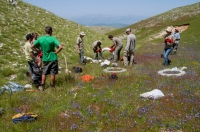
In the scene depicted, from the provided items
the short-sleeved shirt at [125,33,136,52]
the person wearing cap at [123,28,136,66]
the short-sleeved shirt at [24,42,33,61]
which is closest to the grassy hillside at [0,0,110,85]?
the short-sleeved shirt at [24,42,33,61]

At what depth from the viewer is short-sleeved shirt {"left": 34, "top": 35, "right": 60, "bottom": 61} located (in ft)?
31.4

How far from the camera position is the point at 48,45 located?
959cm

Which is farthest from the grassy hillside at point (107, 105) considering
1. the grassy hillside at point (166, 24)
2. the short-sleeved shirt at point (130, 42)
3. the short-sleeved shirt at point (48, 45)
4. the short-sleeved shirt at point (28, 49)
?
the grassy hillside at point (166, 24)

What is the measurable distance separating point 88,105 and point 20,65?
9.01 meters

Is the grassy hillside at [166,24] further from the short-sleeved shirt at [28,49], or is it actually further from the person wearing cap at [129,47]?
the short-sleeved shirt at [28,49]

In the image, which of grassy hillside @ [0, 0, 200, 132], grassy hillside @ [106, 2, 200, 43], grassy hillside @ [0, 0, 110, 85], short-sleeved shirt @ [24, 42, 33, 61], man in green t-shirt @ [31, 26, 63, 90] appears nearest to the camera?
grassy hillside @ [0, 0, 200, 132]

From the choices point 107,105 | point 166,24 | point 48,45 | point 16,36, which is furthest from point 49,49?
point 166,24

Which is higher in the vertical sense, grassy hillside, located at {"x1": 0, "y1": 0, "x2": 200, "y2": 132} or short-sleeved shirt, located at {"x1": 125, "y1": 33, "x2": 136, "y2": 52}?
short-sleeved shirt, located at {"x1": 125, "y1": 33, "x2": 136, "y2": 52}

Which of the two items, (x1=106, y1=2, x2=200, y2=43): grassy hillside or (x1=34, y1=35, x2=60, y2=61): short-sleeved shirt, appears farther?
(x1=106, y1=2, x2=200, y2=43): grassy hillside

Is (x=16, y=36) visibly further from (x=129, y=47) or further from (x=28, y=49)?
(x=129, y=47)

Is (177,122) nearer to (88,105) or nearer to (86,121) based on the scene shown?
(86,121)

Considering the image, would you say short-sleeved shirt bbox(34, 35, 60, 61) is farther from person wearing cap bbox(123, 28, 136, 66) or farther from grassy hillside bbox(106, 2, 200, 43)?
grassy hillside bbox(106, 2, 200, 43)

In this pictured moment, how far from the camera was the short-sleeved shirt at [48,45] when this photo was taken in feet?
31.4

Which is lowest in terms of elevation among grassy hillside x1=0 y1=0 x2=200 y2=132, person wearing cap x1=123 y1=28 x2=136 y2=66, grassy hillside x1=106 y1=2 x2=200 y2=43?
grassy hillside x1=0 y1=0 x2=200 y2=132
